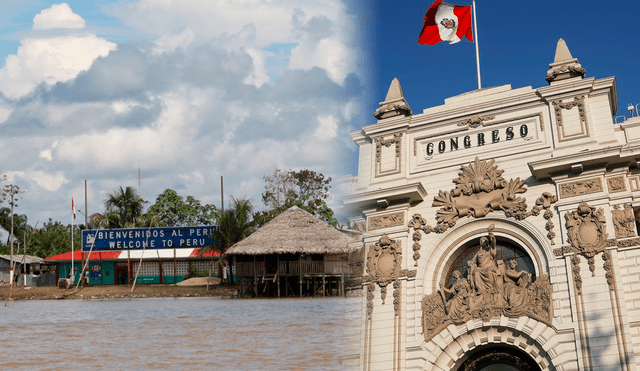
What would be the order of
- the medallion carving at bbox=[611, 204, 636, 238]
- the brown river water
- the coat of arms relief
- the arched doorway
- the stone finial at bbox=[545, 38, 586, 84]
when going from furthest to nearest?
the stone finial at bbox=[545, 38, 586, 84] → the coat of arms relief → the arched doorway → the brown river water → the medallion carving at bbox=[611, 204, 636, 238]

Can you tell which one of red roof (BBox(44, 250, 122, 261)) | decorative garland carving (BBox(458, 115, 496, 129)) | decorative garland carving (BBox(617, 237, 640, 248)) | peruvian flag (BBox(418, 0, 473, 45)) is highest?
peruvian flag (BBox(418, 0, 473, 45))

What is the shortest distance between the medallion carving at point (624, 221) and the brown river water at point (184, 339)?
551 centimetres

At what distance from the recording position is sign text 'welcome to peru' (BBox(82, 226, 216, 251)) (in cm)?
3288

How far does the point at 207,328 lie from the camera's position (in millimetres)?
16297

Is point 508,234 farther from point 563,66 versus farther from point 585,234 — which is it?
point 563,66

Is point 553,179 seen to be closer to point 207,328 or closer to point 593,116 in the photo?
point 593,116

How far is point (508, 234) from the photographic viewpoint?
12.2 metres

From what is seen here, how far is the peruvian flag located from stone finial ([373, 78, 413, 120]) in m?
1.36

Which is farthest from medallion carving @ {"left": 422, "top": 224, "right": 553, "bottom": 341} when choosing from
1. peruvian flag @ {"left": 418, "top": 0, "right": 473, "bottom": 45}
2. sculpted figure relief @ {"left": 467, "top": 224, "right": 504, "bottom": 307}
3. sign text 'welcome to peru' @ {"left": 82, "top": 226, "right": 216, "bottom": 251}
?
sign text 'welcome to peru' @ {"left": 82, "top": 226, "right": 216, "bottom": 251}

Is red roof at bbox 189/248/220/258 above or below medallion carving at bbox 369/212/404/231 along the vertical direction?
above

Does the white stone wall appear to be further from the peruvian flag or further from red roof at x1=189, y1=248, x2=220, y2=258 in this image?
red roof at x1=189, y1=248, x2=220, y2=258

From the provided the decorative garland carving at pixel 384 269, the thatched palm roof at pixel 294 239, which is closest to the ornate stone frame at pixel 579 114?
the decorative garland carving at pixel 384 269

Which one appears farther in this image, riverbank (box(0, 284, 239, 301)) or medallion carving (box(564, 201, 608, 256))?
riverbank (box(0, 284, 239, 301))

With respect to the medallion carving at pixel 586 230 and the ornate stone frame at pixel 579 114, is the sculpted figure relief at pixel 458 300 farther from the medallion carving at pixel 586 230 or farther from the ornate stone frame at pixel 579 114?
the ornate stone frame at pixel 579 114
